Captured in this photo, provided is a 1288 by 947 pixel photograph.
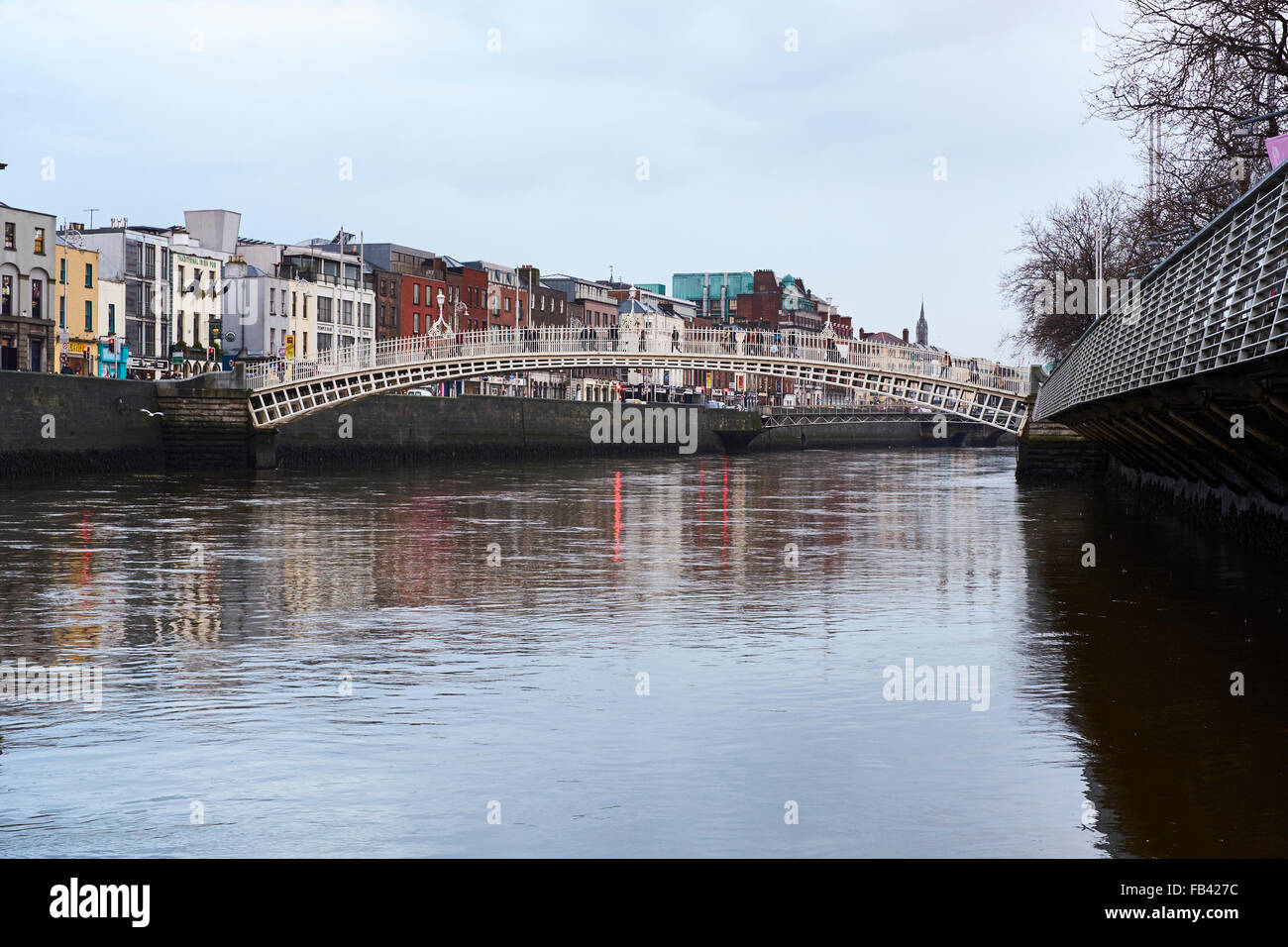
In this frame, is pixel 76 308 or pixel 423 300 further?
pixel 423 300

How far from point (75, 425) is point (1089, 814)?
32766mm

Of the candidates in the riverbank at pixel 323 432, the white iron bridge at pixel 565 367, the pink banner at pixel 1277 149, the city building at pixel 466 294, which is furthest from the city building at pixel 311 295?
the pink banner at pixel 1277 149

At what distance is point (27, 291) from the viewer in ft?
166

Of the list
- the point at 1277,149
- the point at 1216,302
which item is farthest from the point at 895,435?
the point at 1216,302

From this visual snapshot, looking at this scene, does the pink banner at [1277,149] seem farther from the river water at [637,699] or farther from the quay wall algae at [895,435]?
the quay wall algae at [895,435]

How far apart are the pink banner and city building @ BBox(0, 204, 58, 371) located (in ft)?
134

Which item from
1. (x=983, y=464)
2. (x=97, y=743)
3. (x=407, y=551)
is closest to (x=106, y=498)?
(x=407, y=551)

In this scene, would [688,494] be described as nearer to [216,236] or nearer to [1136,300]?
[1136,300]

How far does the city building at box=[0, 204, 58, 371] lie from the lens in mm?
49594

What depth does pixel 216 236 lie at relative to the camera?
7069cm

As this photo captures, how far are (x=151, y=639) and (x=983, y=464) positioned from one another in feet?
162

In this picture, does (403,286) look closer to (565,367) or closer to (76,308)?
(76,308)

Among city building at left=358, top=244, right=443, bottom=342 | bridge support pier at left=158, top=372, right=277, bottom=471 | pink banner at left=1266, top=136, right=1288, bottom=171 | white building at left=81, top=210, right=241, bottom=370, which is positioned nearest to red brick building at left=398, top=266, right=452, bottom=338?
city building at left=358, top=244, right=443, bottom=342
